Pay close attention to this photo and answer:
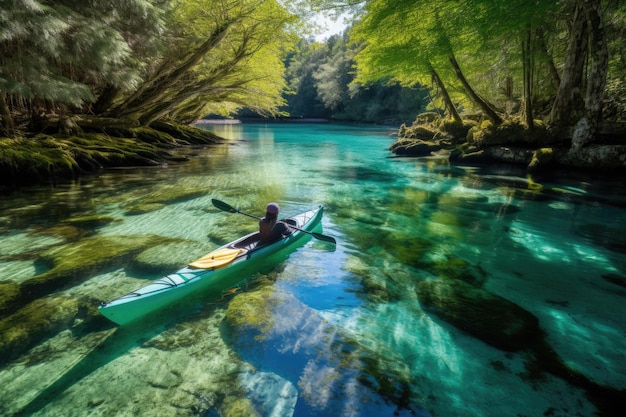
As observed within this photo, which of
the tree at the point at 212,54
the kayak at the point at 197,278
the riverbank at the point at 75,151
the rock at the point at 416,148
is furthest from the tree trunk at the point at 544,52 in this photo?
the riverbank at the point at 75,151

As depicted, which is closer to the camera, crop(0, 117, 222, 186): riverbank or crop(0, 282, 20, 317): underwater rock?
crop(0, 282, 20, 317): underwater rock

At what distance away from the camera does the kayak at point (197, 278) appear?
416cm

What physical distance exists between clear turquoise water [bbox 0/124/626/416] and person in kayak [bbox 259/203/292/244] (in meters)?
0.57

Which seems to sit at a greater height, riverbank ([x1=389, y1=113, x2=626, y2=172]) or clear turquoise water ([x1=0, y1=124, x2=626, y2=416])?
riverbank ([x1=389, y1=113, x2=626, y2=172])

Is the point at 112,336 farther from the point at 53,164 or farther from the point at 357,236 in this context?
the point at 53,164

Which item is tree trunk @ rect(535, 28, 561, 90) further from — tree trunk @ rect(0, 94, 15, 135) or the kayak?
tree trunk @ rect(0, 94, 15, 135)

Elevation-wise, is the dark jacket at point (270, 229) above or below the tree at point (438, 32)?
below

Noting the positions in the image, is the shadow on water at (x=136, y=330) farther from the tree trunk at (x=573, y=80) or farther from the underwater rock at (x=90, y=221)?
the tree trunk at (x=573, y=80)

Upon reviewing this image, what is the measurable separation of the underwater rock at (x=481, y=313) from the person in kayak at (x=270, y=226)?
9.22 ft

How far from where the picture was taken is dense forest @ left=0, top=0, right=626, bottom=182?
34.9 ft

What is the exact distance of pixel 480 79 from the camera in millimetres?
23047

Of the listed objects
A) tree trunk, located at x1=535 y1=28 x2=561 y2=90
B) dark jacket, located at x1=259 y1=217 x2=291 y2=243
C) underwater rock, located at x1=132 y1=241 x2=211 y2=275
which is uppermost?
tree trunk, located at x1=535 y1=28 x2=561 y2=90

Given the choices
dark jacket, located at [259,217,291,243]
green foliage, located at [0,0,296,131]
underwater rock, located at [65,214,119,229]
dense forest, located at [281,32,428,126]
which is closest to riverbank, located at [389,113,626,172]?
green foliage, located at [0,0,296,131]

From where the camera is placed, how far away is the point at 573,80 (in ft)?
47.2
